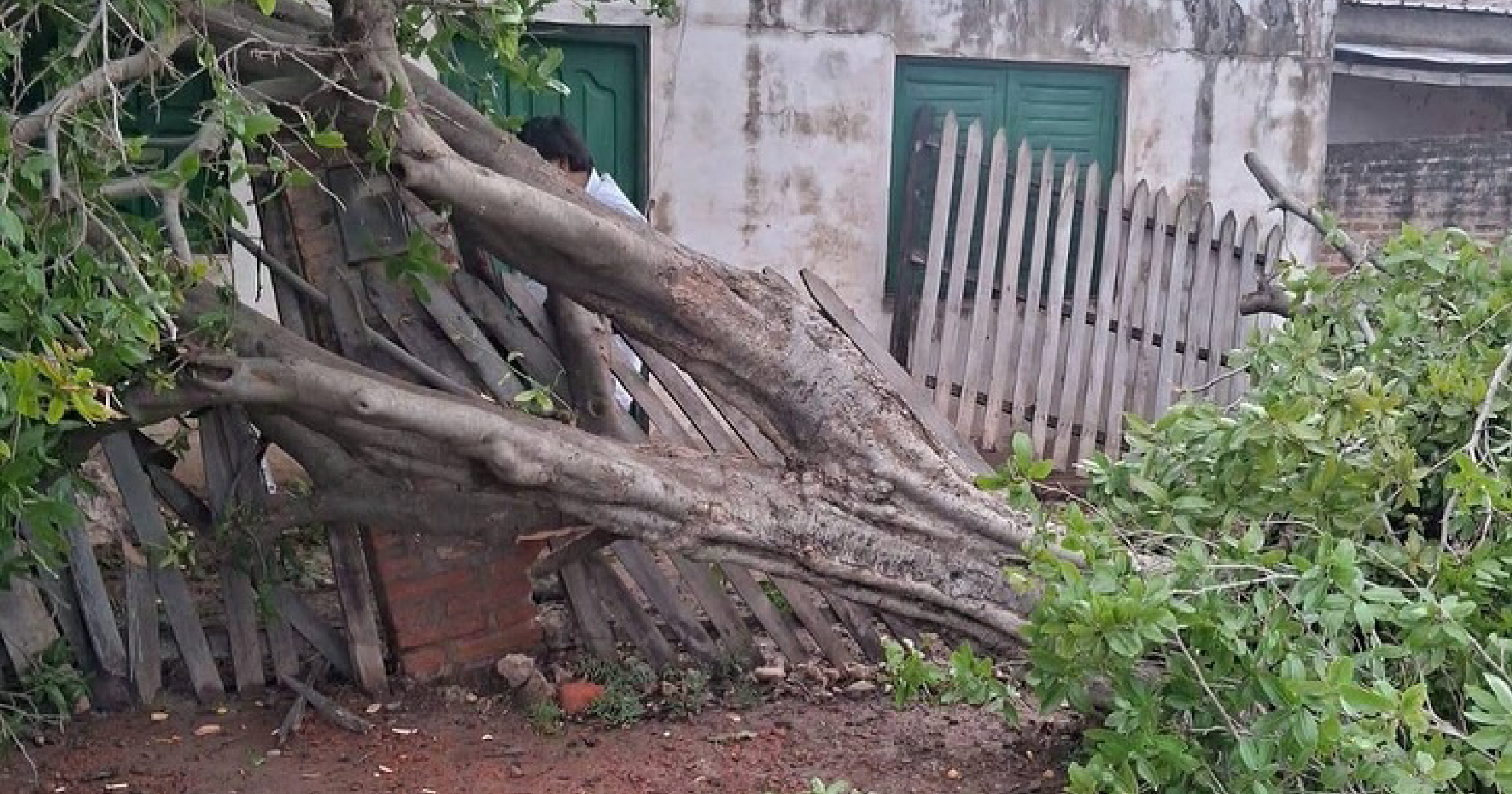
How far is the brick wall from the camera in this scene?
10.0 meters

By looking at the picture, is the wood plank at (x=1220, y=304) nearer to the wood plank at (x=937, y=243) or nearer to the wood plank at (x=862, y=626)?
the wood plank at (x=937, y=243)

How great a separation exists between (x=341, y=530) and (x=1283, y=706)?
2.78 m

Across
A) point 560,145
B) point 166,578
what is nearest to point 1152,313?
point 560,145

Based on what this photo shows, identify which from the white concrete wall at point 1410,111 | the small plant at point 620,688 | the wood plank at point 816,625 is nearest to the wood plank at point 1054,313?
the wood plank at point 816,625

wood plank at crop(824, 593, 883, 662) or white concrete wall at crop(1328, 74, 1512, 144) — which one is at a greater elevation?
white concrete wall at crop(1328, 74, 1512, 144)

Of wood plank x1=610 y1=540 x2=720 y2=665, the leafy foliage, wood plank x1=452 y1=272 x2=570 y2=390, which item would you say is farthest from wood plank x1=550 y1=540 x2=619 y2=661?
the leafy foliage

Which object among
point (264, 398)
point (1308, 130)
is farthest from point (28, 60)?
Answer: point (1308, 130)

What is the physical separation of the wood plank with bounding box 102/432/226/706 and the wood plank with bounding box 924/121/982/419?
400cm

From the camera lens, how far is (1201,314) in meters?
7.49

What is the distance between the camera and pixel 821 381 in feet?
12.6

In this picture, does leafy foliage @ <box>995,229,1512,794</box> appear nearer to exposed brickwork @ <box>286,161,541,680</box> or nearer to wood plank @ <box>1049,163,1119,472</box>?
exposed brickwork @ <box>286,161,541,680</box>

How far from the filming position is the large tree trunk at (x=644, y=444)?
3416 millimetres

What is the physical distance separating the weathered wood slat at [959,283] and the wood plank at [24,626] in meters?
4.33

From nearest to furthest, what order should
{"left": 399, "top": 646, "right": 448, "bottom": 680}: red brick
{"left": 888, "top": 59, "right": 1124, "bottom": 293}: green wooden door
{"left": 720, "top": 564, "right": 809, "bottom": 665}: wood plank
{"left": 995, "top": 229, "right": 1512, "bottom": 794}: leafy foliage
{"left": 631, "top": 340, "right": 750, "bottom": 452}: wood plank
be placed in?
{"left": 995, "top": 229, "right": 1512, "bottom": 794}: leafy foliage, {"left": 399, "top": 646, "right": 448, "bottom": 680}: red brick, {"left": 720, "top": 564, "right": 809, "bottom": 665}: wood plank, {"left": 631, "top": 340, "right": 750, "bottom": 452}: wood plank, {"left": 888, "top": 59, "right": 1124, "bottom": 293}: green wooden door
